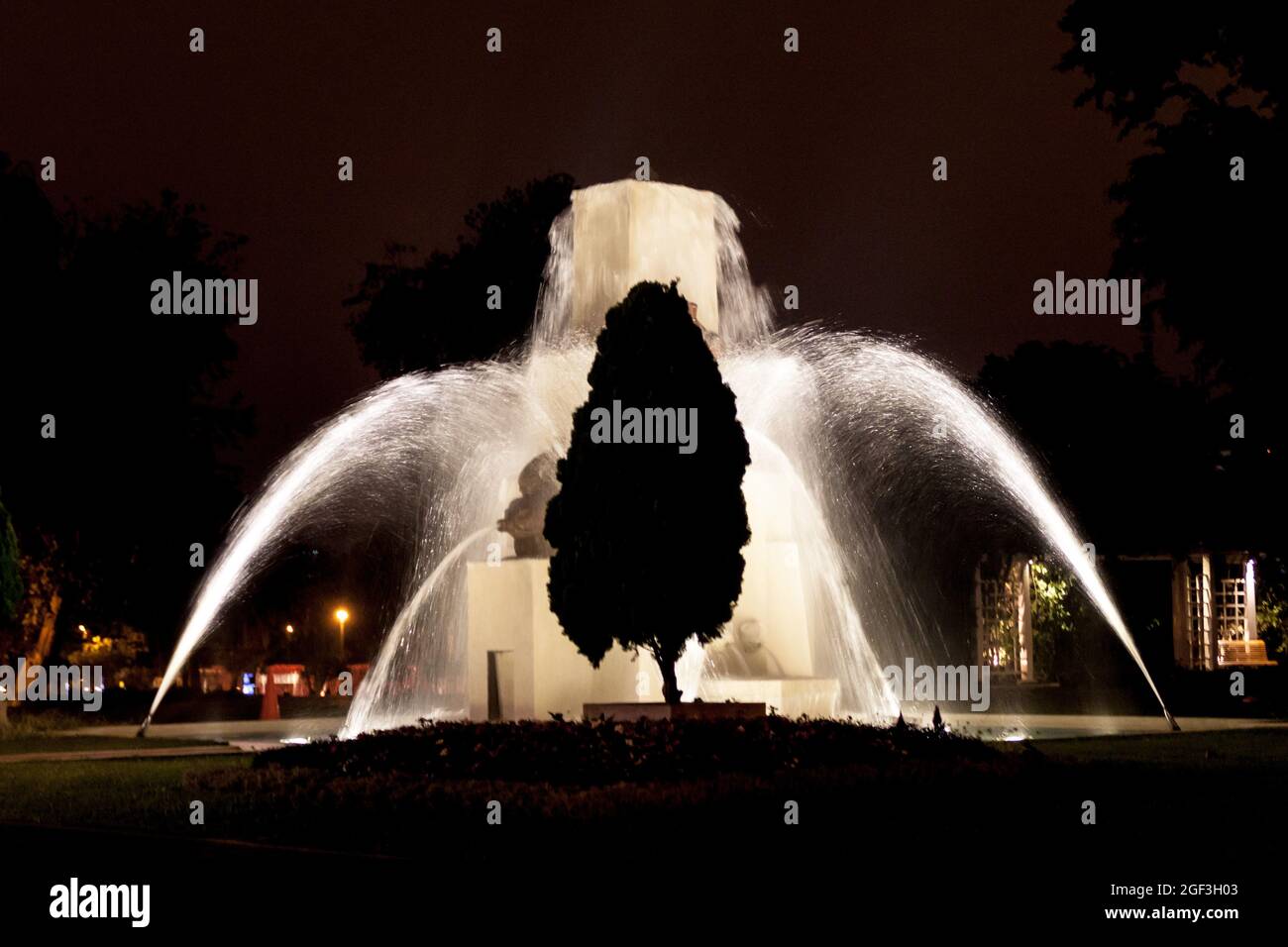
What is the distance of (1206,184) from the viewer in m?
21.9

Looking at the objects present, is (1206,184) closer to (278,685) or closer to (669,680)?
(669,680)

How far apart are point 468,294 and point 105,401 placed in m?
22.2

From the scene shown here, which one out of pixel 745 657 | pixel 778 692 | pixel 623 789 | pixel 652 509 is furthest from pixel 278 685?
pixel 623 789

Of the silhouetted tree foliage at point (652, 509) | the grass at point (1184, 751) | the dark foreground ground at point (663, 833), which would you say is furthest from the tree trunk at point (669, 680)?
the grass at point (1184, 751)

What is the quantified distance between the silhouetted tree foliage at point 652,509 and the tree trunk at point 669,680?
0.01 m

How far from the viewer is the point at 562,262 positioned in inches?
1125

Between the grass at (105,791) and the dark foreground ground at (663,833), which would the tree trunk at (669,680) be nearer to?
the dark foreground ground at (663,833)

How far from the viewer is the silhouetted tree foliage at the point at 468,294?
5994cm

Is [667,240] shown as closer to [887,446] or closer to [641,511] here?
[641,511]

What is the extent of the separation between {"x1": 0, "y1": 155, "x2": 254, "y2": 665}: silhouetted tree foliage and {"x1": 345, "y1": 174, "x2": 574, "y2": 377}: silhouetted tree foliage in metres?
17.0

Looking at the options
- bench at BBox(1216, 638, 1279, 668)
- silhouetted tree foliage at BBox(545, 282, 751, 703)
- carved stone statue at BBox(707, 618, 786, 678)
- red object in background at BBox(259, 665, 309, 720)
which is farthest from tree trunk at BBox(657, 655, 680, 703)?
bench at BBox(1216, 638, 1279, 668)

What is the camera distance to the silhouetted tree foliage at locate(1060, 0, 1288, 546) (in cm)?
2138

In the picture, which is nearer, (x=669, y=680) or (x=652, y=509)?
(x=652, y=509)
